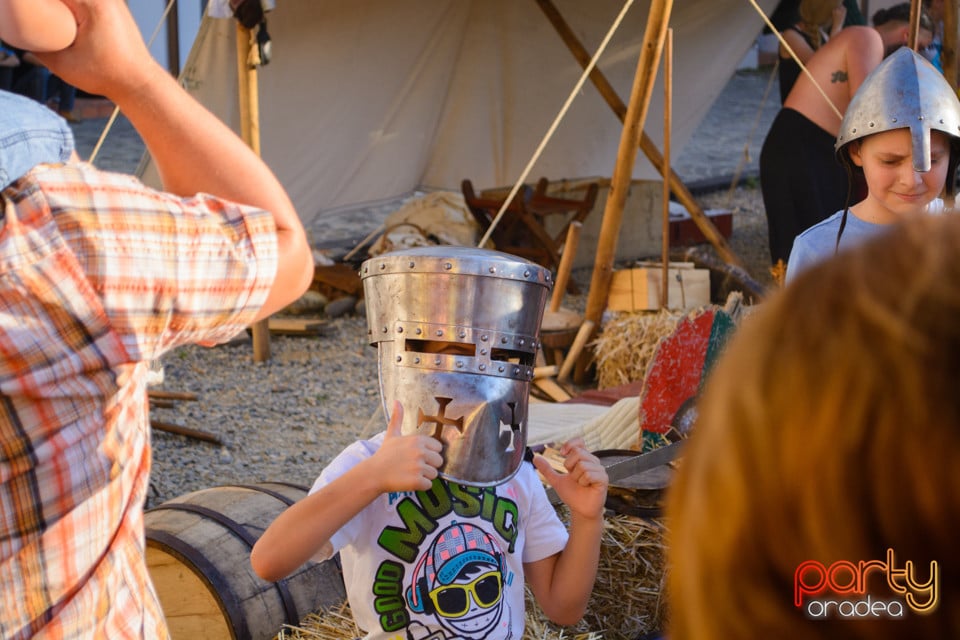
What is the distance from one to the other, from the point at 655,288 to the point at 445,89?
3.46m

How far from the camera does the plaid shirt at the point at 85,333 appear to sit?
39.4 inches

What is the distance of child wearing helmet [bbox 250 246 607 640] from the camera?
1822 millimetres

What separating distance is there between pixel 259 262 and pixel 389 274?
1039mm

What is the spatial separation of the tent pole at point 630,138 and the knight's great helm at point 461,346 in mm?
3041

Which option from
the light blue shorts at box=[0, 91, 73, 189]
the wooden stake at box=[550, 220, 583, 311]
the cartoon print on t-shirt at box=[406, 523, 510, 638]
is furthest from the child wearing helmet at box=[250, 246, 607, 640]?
the wooden stake at box=[550, 220, 583, 311]

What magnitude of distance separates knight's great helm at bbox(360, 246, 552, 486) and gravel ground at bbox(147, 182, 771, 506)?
81.8 inches

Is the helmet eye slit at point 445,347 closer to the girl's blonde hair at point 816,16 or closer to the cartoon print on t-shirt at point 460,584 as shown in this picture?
the cartoon print on t-shirt at point 460,584

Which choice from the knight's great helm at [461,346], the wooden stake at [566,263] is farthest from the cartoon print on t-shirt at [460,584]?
the wooden stake at [566,263]

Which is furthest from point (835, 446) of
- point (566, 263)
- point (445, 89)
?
point (445, 89)

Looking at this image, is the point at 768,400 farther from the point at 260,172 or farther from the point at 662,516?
the point at 662,516

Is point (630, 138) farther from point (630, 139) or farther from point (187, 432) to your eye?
point (187, 432)

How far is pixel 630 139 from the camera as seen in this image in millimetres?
5113

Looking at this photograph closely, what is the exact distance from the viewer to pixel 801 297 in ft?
2.07

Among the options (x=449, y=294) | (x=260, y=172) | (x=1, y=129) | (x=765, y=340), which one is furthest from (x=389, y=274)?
(x=765, y=340)
